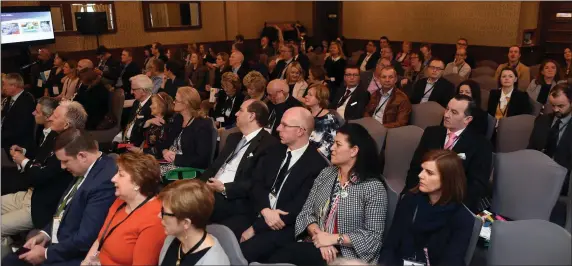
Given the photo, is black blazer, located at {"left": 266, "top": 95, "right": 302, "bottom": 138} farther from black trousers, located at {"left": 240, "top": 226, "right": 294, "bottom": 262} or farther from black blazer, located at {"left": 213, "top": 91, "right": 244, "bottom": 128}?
black trousers, located at {"left": 240, "top": 226, "right": 294, "bottom": 262}

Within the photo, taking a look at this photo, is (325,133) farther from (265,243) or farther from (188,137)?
(265,243)

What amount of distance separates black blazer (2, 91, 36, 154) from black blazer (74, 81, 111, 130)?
30.3 inches

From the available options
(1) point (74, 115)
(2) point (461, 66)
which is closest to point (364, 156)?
(1) point (74, 115)

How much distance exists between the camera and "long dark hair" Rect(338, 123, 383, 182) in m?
2.88

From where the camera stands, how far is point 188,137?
14.5ft

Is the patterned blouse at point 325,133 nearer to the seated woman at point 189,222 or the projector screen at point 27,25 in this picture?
the seated woman at point 189,222

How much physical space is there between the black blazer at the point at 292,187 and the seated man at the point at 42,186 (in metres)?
1.44

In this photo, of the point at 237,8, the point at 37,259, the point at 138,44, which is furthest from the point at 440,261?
the point at 237,8

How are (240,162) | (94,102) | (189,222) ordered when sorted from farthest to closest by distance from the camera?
(94,102) < (240,162) < (189,222)

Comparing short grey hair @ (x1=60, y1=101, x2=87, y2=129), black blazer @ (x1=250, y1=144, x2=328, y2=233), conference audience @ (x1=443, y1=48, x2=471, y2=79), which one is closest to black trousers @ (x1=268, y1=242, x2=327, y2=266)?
black blazer @ (x1=250, y1=144, x2=328, y2=233)

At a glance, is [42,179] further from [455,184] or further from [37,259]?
[455,184]

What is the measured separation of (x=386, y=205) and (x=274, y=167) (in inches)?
37.6

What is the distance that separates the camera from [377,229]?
279 cm

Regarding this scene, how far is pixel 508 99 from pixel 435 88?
96 centimetres
